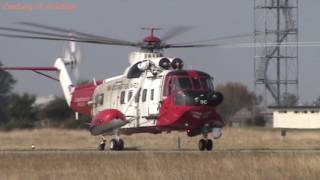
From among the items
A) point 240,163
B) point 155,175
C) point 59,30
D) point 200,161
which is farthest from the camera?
point 59,30

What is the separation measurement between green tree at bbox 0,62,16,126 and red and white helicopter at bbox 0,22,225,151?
5204 cm

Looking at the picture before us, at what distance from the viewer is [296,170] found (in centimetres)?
2105

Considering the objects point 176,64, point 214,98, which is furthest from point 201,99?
point 176,64

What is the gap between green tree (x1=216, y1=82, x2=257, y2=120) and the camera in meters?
145

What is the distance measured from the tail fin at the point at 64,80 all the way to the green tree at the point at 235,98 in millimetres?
95712

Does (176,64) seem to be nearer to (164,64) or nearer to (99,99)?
(164,64)

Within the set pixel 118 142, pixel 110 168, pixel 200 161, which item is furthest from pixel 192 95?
pixel 110 168

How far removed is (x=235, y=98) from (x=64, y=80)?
10152 cm

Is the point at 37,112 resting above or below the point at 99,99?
below

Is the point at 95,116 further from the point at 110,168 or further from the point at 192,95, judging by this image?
the point at 110,168

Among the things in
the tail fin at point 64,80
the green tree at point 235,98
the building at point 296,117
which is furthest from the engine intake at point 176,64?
the green tree at point 235,98

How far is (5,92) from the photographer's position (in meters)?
112

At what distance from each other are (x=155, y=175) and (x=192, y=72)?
1640 centimetres

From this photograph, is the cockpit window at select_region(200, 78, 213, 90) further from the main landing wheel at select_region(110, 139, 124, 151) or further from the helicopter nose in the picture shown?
the main landing wheel at select_region(110, 139, 124, 151)
